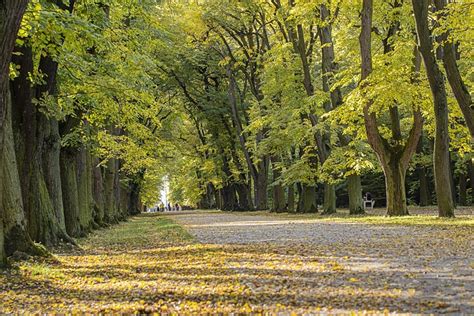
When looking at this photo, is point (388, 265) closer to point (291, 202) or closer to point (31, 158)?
point (31, 158)

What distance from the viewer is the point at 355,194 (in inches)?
1050

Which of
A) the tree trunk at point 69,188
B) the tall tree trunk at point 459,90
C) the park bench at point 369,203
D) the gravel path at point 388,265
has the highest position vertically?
the tall tree trunk at point 459,90

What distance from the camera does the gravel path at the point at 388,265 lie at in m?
6.11

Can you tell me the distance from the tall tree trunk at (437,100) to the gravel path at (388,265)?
11.2 feet

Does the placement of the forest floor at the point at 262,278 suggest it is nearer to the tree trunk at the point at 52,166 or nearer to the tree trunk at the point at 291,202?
the tree trunk at the point at 52,166

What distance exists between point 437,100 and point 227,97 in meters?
27.5

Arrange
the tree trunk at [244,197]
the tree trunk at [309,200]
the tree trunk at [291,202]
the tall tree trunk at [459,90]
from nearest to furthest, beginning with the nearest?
the tall tree trunk at [459,90], the tree trunk at [309,200], the tree trunk at [291,202], the tree trunk at [244,197]

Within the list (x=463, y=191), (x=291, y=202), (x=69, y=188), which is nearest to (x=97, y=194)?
(x=69, y=188)

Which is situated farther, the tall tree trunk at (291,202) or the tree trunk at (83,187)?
the tall tree trunk at (291,202)

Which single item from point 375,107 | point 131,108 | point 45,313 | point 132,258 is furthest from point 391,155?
point 45,313

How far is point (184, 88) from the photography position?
144 feet

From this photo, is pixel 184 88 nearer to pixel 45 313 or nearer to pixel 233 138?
pixel 233 138

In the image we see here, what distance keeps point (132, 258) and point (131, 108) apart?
5.68 m

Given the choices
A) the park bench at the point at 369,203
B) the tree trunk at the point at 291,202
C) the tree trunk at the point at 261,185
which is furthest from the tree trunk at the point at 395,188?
the park bench at the point at 369,203
